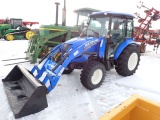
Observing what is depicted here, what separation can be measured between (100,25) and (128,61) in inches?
51.1

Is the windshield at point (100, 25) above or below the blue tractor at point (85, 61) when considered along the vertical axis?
above

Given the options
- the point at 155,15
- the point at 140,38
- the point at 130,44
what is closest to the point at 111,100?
the point at 130,44

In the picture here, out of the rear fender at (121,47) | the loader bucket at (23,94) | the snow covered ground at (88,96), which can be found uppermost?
the rear fender at (121,47)

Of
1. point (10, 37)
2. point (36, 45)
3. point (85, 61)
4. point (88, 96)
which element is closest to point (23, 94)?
point (88, 96)

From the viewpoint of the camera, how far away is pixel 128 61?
4.84 m

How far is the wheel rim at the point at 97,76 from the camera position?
3.94m

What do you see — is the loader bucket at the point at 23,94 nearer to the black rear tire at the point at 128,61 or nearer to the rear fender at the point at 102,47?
the rear fender at the point at 102,47

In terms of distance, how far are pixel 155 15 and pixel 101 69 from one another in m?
6.51

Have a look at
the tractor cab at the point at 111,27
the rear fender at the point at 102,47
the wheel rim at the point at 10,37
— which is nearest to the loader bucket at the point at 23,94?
the rear fender at the point at 102,47

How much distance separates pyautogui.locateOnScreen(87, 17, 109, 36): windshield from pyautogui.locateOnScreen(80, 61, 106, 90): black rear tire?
950mm

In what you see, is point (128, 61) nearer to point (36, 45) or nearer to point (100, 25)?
point (100, 25)

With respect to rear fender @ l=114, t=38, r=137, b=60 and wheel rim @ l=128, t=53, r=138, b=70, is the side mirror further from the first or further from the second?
wheel rim @ l=128, t=53, r=138, b=70

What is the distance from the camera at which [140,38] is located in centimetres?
911

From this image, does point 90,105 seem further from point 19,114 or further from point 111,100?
point 19,114
